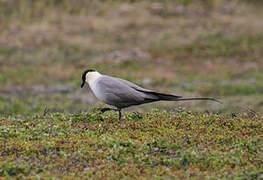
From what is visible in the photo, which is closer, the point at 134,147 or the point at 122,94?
the point at 134,147

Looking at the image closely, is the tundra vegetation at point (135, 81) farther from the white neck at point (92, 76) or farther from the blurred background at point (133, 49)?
the white neck at point (92, 76)

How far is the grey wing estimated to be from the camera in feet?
30.1

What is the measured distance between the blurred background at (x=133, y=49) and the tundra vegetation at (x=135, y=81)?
0.06 m

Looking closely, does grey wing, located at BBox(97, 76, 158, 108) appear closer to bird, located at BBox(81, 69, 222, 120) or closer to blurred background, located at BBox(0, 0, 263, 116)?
bird, located at BBox(81, 69, 222, 120)

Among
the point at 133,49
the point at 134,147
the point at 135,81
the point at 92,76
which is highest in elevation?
the point at 92,76

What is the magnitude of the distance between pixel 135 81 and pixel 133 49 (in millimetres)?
5299

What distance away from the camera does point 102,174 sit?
6.89 meters

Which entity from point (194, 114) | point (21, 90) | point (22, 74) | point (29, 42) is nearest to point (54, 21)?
point (29, 42)

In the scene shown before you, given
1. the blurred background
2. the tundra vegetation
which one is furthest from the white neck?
the blurred background

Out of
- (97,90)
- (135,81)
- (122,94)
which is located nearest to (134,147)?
(122,94)

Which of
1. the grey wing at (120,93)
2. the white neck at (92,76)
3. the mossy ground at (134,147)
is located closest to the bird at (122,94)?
the grey wing at (120,93)

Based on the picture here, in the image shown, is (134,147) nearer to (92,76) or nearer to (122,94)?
(122,94)

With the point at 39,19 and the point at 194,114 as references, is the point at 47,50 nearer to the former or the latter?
the point at 39,19

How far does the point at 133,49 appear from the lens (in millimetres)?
27469
